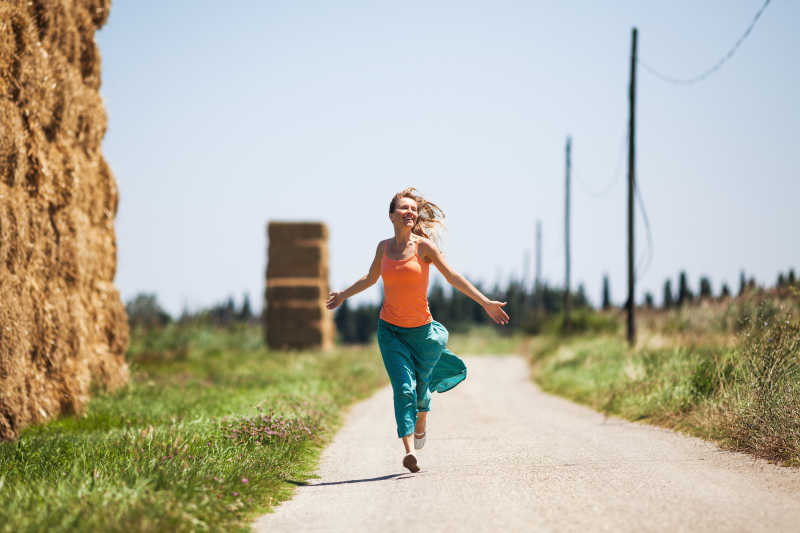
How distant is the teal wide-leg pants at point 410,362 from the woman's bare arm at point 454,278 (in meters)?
0.46

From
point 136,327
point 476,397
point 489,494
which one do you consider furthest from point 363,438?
point 136,327

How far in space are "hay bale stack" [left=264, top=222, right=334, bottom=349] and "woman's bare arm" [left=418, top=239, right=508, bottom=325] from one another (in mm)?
19659

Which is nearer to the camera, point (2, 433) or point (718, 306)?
point (2, 433)

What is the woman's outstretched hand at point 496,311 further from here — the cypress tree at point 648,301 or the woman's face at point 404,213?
the cypress tree at point 648,301

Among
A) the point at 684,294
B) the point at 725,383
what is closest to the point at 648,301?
the point at 684,294

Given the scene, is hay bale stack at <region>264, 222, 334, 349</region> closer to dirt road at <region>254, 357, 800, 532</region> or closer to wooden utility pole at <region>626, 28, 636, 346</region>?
wooden utility pole at <region>626, 28, 636, 346</region>

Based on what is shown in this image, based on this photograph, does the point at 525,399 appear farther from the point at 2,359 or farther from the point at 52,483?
the point at 52,483

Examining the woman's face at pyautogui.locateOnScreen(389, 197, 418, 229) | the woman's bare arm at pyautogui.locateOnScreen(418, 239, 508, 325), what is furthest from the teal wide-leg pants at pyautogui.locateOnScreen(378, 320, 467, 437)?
the woman's face at pyautogui.locateOnScreen(389, 197, 418, 229)

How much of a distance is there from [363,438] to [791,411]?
436 centimetres

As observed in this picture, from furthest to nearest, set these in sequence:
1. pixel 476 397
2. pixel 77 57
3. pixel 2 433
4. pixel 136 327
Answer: pixel 136 327
pixel 476 397
pixel 77 57
pixel 2 433

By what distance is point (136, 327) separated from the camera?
70.8 ft

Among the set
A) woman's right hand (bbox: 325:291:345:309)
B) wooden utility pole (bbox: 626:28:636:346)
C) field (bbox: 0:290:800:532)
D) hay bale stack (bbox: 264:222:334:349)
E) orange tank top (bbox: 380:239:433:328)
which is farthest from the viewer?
hay bale stack (bbox: 264:222:334:349)

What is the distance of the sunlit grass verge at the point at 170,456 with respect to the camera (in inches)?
179

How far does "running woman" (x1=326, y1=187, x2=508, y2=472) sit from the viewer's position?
22.0 feet
